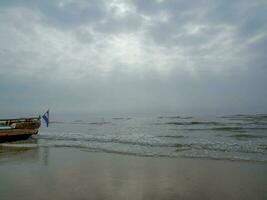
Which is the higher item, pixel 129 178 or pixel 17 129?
pixel 17 129

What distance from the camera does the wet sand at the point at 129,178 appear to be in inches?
297

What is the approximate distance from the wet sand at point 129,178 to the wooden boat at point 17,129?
9388 mm

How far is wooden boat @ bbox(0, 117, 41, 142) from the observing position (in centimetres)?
2209

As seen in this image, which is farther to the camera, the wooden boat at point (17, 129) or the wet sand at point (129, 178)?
the wooden boat at point (17, 129)

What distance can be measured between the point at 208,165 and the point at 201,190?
150 inches

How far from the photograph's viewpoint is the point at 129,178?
368 inches

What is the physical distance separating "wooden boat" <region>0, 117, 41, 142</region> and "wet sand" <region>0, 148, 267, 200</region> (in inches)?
370

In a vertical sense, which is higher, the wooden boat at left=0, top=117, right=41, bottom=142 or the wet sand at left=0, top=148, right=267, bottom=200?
the wooden boat at left=0, top=117, right=41, bottom=142

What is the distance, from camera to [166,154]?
14539 mm

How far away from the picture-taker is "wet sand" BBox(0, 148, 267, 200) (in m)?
7.54

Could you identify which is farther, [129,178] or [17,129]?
[17,129]

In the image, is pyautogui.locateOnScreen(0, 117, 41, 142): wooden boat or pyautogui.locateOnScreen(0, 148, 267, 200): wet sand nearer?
pyautogui.locateOnScreen(0, 148, 267, 200): wet sand

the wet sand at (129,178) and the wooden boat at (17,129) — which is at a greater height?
the wooden boat at (17,129)

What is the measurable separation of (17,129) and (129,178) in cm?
1614
